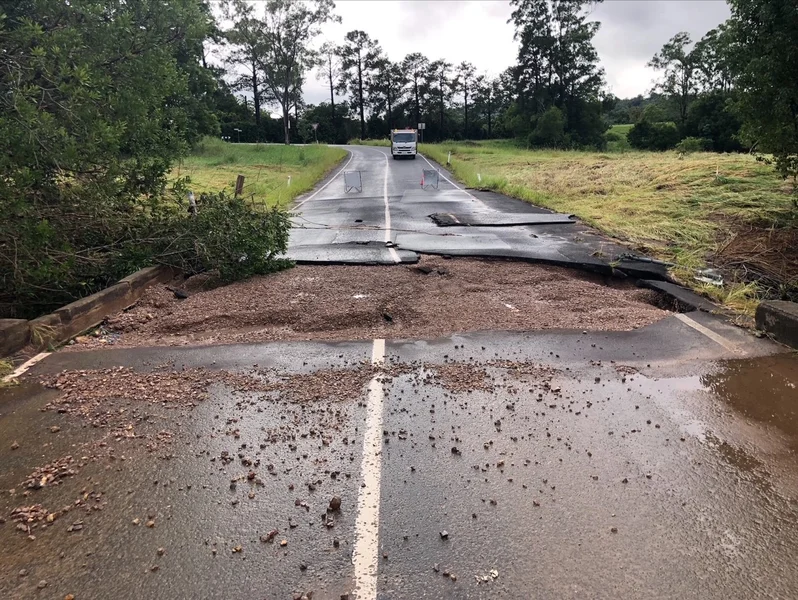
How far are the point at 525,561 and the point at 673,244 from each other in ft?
32.5

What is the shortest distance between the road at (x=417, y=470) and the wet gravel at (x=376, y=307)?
1.43 ft

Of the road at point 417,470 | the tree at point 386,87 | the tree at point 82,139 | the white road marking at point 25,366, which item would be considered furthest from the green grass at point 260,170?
the tree at point 386,87

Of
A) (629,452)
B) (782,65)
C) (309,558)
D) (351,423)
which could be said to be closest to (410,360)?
(351,423)

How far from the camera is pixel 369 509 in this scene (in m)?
3.24

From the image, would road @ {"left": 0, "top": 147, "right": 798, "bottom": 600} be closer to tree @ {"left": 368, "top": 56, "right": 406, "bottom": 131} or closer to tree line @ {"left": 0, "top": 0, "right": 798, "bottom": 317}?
tree line @ {"left": 0, "top": 0, "right": 798, "bottom": 317}

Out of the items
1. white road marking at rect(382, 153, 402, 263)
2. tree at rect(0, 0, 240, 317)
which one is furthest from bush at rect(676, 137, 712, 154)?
tree at rect(0, 0, 240, 317)

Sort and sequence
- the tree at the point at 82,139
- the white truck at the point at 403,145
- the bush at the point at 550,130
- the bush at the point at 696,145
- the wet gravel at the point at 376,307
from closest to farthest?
the tree at the point at 82,139 < the wet gravel at the point at 376,307 < the white truck at the point at 403,145 < the bush at the point at 696,145 < the bush at the point at 550,130

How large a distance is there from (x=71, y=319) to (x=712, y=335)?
287 inches

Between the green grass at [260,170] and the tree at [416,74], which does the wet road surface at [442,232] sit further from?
the tree at [416,74]

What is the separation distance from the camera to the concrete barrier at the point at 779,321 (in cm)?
574

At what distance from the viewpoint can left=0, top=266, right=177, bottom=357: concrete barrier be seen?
5750mm

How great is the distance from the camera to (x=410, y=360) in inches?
218

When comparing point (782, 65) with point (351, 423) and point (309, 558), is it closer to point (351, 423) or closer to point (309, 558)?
point (351, 423)

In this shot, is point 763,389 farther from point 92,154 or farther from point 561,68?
point 561,68
